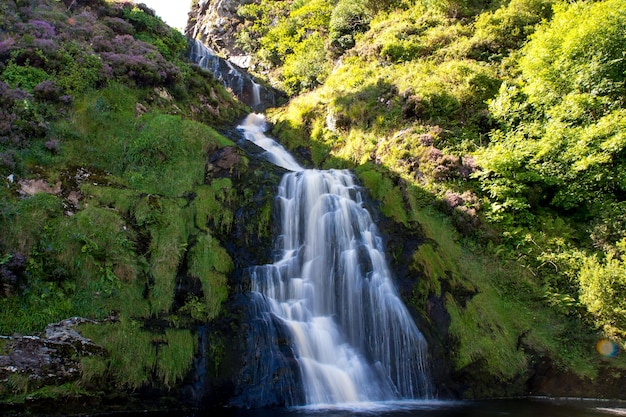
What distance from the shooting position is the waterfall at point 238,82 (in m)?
27.7

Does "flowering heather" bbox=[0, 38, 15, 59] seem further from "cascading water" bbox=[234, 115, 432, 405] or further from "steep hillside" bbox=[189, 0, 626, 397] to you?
"steep hillside" bbox=[189, 0, 626, 397]

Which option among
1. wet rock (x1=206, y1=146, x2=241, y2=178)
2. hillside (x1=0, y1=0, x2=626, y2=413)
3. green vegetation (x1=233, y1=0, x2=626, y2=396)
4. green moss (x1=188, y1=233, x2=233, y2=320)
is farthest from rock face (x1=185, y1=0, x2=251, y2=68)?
green moss (x1=188, y1=233, x2=233, y2=320)

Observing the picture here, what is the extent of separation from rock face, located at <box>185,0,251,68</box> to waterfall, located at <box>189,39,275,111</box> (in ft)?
18.7

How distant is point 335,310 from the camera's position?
10.4 meters

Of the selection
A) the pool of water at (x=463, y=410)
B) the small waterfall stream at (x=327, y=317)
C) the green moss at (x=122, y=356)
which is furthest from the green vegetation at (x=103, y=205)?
the pool of water at (x=463, y=410)

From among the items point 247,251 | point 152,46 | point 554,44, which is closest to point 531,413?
point 247,251

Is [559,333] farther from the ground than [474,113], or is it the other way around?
[474,113]

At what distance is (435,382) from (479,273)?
4020 millimetres

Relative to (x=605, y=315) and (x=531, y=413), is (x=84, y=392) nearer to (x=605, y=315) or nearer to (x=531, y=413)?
(x=531, y=413)

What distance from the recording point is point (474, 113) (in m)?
16.4

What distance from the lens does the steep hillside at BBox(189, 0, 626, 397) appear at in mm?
10211

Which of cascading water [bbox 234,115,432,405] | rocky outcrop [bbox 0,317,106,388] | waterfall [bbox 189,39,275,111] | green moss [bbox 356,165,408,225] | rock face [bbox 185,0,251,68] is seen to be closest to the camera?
rocky outcrop [bbox 0,317,106,388]

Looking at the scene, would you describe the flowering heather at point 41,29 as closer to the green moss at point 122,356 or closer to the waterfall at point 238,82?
the green moss at point 122,356

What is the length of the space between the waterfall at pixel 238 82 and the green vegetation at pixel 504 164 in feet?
23.5
